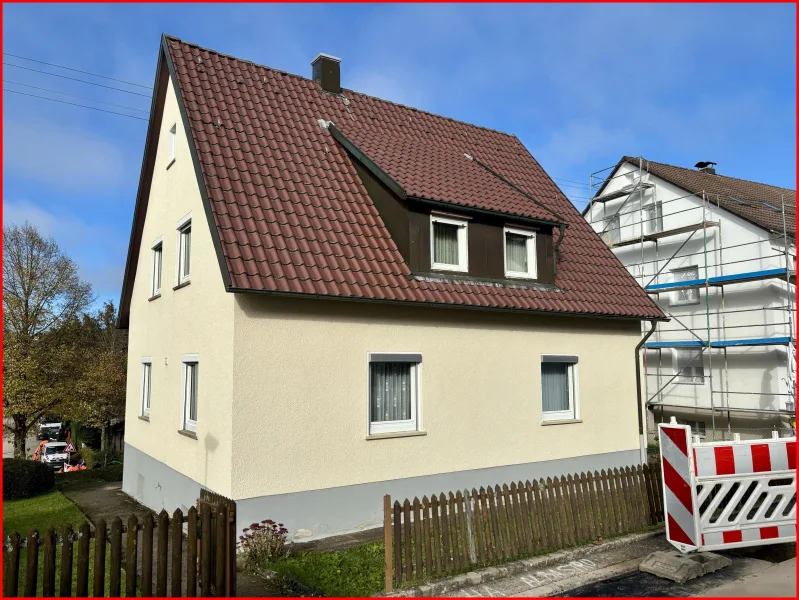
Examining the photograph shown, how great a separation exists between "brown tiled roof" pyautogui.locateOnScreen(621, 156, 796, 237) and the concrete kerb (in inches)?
514

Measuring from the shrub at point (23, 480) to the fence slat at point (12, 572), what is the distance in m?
11.0

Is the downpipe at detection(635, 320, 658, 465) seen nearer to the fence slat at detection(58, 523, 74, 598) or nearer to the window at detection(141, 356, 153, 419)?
the window at detection(141, 356, 153, 419)

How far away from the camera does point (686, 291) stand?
66.0 ft

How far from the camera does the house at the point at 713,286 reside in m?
17.2

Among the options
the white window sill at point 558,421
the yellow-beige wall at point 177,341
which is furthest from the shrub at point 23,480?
the white window sill at point 558,421

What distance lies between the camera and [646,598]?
249 inches

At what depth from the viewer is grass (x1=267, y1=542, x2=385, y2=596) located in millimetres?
6664

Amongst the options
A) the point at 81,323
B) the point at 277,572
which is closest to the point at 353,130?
the point at 277,572

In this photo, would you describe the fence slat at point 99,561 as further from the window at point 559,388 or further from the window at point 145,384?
the window at point 559,388

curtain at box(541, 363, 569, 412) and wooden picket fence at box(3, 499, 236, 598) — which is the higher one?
curtain at box(541, 363, 569, 412)

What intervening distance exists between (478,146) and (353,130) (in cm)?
378

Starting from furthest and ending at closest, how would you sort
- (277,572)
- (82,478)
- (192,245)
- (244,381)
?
(82,478)
(192,245)
(244,381)
(277,572)

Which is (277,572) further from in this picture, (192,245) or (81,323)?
(81,323)

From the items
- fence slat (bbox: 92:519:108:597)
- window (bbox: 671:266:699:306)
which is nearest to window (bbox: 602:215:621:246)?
window (bbox: 671:266:699:306)
